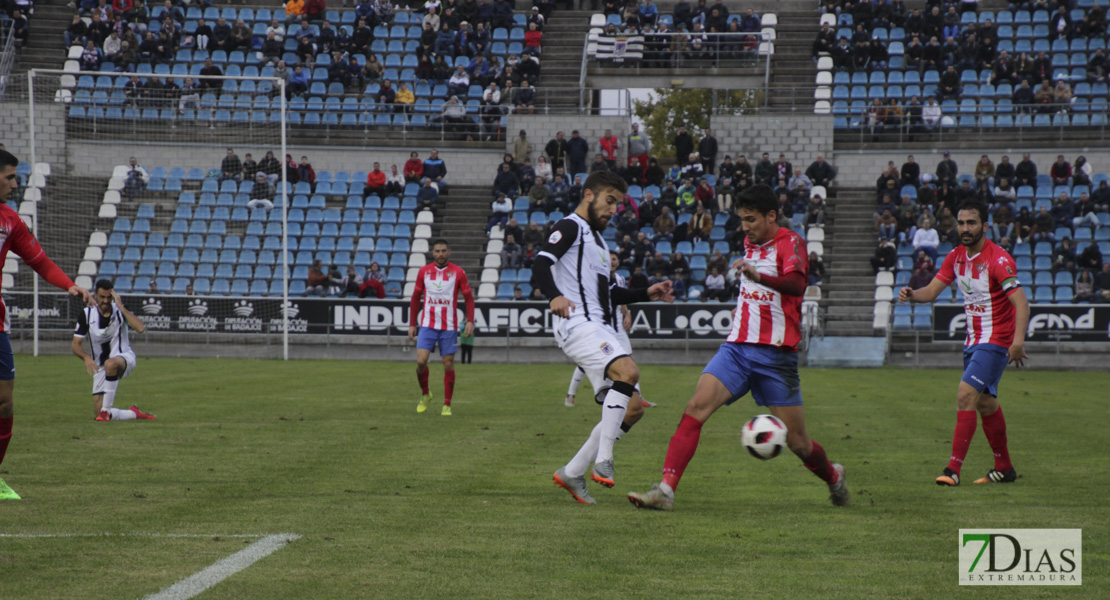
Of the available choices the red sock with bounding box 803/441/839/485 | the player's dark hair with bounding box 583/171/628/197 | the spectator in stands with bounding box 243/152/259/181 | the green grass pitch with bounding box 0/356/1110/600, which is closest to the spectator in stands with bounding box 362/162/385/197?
the spectator in stands with bounding box 243/152/259/181

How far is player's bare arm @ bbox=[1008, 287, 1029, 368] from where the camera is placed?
9062 mm

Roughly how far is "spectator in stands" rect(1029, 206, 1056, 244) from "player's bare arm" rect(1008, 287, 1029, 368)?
953 inches

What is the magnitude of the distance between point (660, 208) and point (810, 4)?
13.0 m

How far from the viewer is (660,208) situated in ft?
111

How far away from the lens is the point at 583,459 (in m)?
8.10

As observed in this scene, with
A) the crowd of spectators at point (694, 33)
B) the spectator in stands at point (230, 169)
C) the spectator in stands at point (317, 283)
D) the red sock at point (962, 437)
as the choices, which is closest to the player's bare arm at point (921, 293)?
the red sock at point (962, 437)

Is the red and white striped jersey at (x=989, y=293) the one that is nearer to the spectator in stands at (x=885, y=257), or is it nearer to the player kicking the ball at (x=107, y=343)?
the player kicking the ball at (x=107, y=343)

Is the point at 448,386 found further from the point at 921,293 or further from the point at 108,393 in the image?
the point at 921,293

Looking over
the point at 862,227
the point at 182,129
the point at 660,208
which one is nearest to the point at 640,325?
the point at 660,208

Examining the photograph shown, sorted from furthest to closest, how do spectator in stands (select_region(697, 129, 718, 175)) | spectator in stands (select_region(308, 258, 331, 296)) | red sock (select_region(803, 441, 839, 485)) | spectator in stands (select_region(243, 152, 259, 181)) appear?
spectator in stands (select_region(697, 129, 718, 175)), spectator in stands (select_region(243, 152, 259, 181)), spectator in stands (select_region(308, 258, 331, 296)), red sock (select_region(803, 441, 839, 485))

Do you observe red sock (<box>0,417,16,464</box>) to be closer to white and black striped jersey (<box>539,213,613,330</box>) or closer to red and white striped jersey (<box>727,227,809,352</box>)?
white and black striped jersey (<box>539,213,613,330</box>)

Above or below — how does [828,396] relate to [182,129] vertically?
below

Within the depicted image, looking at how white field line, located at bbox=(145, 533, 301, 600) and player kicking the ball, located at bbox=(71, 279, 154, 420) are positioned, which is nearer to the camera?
white field line, located at bbox=(145, 533, 301, 600)

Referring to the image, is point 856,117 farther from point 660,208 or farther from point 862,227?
point 660,208
